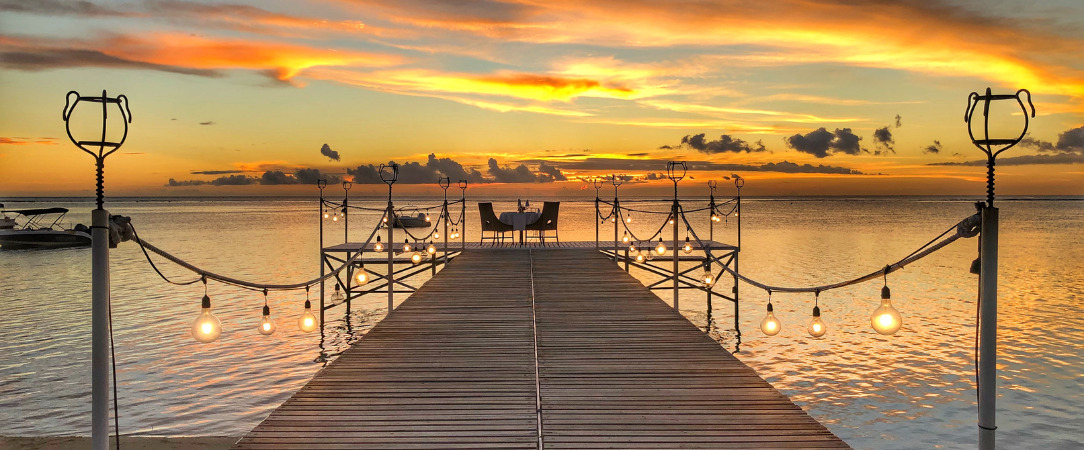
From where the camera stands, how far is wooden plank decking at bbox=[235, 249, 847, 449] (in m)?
4.94

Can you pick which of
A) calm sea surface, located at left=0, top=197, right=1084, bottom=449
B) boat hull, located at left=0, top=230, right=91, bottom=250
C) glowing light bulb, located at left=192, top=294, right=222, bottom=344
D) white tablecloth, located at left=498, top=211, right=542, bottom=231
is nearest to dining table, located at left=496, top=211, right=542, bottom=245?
white tablecloth, located at left=498, top=211, right=542, bottom=231

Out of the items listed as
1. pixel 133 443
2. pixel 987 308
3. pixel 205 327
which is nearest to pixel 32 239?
pixel 133 443

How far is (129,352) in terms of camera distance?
42.7ft

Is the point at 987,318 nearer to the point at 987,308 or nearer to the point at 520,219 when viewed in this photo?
the point at 987,308

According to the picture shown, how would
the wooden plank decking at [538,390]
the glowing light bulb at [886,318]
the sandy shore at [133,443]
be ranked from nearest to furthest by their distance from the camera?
1. the glowing light bulb at [886,318]
2. the wooden plank decking at [538,390]
3. the sandy shore at [133,443]

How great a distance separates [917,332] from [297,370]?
11.8 metres

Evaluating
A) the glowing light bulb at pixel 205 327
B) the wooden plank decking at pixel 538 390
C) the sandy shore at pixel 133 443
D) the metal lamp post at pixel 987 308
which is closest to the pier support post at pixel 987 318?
the metal lamp post at pixel 987 308

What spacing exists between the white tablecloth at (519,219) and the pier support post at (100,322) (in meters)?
16.0

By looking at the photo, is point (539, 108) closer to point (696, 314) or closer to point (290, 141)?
point (290, 141)

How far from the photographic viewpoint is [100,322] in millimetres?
3943

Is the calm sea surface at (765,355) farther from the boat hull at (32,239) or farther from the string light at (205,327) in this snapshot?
the boat hull at (32,239)

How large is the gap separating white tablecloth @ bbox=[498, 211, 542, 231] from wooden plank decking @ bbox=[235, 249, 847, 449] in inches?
395

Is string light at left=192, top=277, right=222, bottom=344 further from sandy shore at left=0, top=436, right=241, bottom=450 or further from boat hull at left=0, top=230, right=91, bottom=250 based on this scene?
boat hull at left=0, top=230, right=91, bottom=250

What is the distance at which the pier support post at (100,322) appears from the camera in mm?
3906
